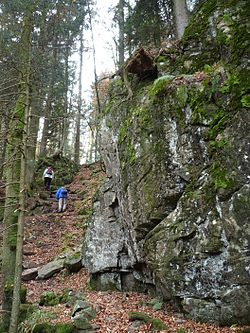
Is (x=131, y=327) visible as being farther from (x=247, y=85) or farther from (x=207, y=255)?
(x=247, y=85)

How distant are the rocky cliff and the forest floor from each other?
37 cm

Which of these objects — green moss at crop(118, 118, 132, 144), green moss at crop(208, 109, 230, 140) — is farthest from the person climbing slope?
green moss at crop(208, 109, 230, 140)

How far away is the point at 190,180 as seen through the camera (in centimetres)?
647

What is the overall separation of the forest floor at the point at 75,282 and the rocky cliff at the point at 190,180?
1.22 feet

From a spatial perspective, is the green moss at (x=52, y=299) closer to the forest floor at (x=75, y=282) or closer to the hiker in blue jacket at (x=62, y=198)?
the forest floor at (x=75, y=282)

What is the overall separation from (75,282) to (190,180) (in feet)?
17.7

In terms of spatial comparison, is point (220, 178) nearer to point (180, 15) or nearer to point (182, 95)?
point (182, 95)

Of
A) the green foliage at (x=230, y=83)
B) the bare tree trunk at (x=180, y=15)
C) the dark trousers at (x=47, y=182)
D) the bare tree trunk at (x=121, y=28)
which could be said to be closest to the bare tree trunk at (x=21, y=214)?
the green foliage at (x=230, y=83)

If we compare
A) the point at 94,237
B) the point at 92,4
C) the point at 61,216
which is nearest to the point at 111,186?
the point at 94,237

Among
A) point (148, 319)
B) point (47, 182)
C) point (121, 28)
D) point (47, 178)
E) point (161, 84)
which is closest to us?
point (148, 319)

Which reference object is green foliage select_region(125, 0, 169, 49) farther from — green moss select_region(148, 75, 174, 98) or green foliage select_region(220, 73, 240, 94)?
green foliage select_region(220, 73, 240, 94)

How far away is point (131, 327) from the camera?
6.01 meters

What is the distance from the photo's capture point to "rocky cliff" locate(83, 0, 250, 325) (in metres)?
5.51

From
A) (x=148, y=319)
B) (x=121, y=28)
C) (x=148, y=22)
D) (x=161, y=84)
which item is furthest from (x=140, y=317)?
(x=121, y=28)
